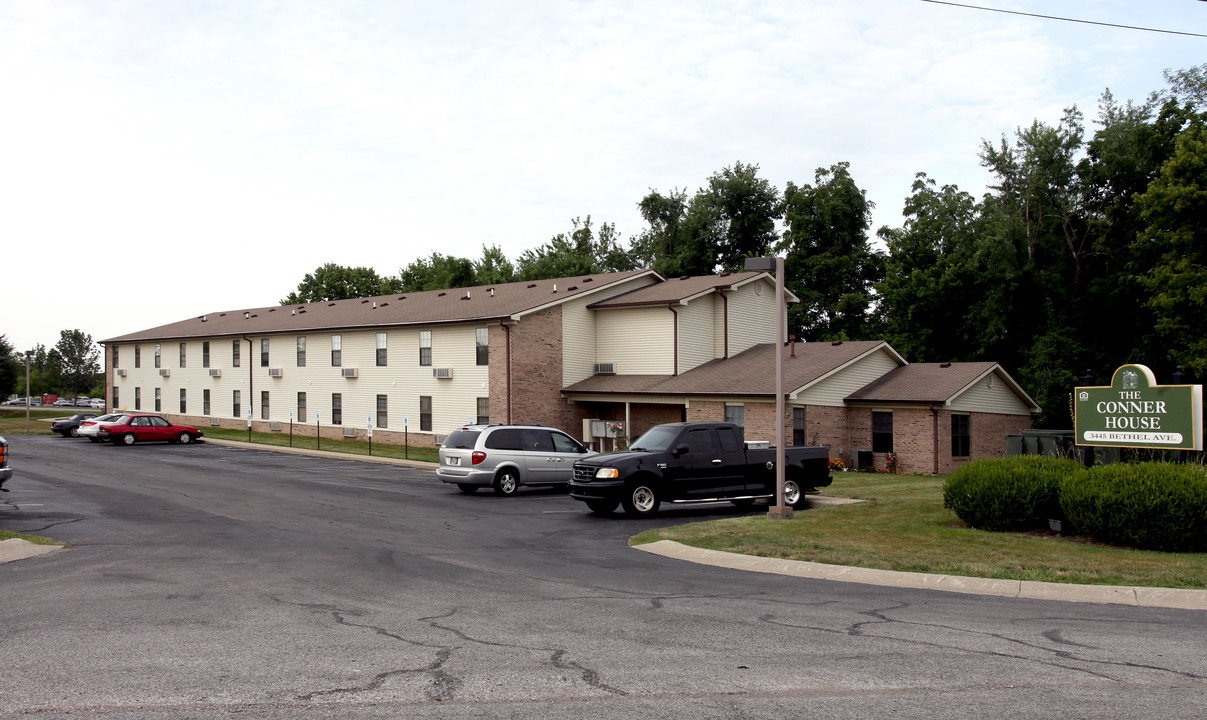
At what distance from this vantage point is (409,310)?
4553 cm

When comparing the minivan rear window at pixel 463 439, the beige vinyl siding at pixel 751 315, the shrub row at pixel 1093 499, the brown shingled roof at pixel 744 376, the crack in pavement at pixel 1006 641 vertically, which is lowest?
the crack in pavement at pixel 1006 641

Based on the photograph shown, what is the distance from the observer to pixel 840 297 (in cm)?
5894

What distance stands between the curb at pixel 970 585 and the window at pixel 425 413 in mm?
28927

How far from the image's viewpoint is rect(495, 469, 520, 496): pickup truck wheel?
23766 millimetres

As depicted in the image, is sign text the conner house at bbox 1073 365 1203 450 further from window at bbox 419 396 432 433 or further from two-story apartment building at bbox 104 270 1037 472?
window at bbox 419 396 432 433

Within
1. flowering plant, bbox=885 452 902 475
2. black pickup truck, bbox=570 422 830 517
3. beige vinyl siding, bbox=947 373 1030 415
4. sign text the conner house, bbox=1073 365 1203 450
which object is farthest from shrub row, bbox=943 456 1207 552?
beige vinyl siding, bbox=947 373 1030 415

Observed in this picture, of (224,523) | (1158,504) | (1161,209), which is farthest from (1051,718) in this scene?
(1161,209)

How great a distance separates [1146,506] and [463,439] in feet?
51.8

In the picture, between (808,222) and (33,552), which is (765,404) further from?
(808,222)

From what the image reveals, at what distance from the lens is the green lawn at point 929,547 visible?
37.6 feet

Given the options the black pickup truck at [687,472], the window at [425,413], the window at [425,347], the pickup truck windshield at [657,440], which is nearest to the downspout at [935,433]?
the black pickup truck at [687,472]

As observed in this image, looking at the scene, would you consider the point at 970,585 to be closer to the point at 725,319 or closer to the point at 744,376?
the point at 744,376

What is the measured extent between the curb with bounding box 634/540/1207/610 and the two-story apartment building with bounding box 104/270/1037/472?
15.4m

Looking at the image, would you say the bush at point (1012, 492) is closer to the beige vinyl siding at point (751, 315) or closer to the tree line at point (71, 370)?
the beige vinyl siding at point (751, 315)
